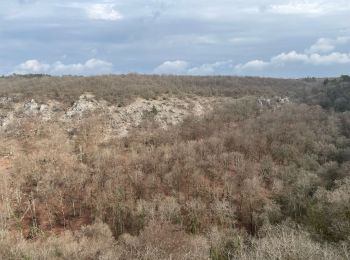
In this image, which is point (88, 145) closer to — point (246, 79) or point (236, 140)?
point (236, 140)

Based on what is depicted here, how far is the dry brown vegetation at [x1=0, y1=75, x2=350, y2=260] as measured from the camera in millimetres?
51406

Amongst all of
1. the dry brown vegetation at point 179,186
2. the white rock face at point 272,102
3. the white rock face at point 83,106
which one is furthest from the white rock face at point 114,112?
the white rock face at point 272,102

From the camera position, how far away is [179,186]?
75375 millimetres

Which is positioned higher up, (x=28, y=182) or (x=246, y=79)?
(x=246, y=79)

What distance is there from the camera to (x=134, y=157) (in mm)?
86125

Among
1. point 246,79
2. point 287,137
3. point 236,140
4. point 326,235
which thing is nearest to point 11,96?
point 236,140

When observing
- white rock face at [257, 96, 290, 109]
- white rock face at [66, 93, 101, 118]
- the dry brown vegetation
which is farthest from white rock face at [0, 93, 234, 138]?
white rock face at [257, 96, 290, 109]

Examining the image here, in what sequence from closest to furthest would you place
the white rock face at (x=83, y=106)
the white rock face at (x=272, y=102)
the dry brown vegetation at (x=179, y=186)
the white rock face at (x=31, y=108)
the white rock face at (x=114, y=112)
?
the dry brown vegetation at (x=179, y=186) → the white rock face at (x=114, y=112) → the white rock face at (x=31, y=108) → the white rock face at (x=83, y=106) → the white rock face at (x=272, y=102)

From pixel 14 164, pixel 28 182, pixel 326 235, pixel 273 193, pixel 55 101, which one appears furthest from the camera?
pixel 55 101

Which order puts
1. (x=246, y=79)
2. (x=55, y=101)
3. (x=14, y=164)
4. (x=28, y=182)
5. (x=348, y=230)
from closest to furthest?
1. (x=348, y=230)
2. (x=28, y=182)
3. (x=14, y=164)
4. (x=55, y=101)
5. (x=246, y=79)

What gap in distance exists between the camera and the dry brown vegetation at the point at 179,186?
51.4 meters

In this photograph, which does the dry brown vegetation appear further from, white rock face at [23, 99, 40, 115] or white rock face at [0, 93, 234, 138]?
white rock face at [23, 99, 40, 115]

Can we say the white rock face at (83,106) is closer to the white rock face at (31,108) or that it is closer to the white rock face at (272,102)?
the white rock face at (31,108)

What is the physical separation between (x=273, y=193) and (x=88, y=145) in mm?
39602
